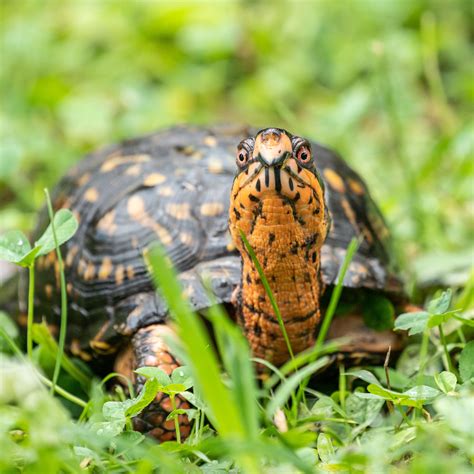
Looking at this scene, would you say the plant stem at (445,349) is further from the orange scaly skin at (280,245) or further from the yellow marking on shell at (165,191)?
the yellow marking on shell at (165,191)

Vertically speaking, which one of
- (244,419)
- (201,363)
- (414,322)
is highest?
(201,363)

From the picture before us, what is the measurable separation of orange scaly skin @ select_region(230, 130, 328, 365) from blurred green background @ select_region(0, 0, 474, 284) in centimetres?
131

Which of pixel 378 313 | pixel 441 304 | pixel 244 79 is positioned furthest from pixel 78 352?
pixel 244 79

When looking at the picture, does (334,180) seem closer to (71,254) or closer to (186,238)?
(186,238)

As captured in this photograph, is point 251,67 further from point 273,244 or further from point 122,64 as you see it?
point 273,244

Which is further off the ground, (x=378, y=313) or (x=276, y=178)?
(x=276, y=178)

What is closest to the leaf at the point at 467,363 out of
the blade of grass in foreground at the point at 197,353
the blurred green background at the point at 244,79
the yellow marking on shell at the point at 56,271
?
the blade of grass in foreground at the point at 197,353

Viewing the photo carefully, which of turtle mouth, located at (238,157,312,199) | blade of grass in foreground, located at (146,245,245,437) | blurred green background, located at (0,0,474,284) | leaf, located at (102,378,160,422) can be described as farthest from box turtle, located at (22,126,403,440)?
blurred green background, located at (0,0,474,284)

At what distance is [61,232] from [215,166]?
1.96ft

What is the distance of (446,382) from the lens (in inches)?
64.1

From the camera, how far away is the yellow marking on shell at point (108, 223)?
2.30m

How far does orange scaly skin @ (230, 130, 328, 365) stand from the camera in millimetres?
1673

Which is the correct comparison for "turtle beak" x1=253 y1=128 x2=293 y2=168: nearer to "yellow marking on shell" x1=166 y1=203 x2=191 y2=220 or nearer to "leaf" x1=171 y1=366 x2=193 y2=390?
"leaf" x1=171 y1=366 x2=193 y2=390

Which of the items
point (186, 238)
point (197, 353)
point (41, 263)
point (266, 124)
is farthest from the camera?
point (266, 124)
